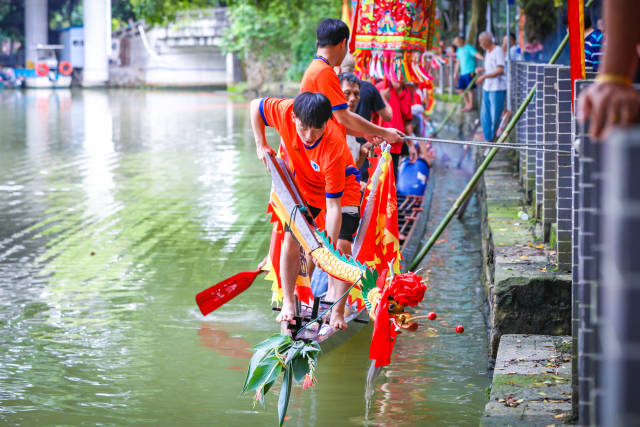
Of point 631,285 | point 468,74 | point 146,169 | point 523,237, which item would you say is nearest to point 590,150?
point 631,285

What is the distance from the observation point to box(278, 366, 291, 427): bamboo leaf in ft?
14.4

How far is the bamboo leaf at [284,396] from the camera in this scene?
14.4ft

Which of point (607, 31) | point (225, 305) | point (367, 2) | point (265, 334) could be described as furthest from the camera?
point (367, 2)

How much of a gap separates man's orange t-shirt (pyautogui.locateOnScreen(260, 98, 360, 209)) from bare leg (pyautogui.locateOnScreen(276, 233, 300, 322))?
313 millimetres

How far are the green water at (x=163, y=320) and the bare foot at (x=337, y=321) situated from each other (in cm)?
25

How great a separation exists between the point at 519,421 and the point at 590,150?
1388 millimetres

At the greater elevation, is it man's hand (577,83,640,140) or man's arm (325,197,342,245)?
man's hand (577,83,640,140)

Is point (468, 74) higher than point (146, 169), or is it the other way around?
point (468, 74)

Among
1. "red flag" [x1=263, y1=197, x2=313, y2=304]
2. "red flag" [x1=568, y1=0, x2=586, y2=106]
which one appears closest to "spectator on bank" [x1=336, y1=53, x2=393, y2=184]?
"red flag" [x1=263, y1=197, x2=313, y2=304]

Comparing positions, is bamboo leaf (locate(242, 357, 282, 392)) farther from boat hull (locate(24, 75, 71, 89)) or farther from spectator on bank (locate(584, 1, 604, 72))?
boat hull (locate(24, 75, 71, 89))

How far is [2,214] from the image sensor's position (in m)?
10.8

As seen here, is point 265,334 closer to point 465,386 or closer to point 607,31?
point 465,386

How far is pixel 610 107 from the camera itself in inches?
87.4

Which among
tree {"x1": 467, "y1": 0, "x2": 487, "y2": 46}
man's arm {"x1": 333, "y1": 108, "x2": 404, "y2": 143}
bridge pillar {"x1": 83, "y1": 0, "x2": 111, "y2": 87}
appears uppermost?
bridge pillar {"x1": 83, "y1": 0, "x2": 111, "y2": 87}
